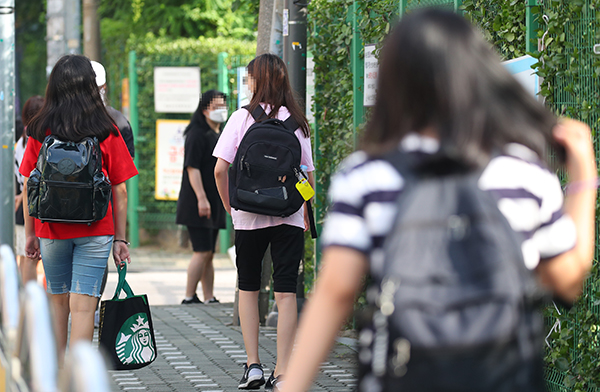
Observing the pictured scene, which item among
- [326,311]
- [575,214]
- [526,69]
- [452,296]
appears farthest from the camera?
[526,69]

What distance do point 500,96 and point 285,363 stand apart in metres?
3.33

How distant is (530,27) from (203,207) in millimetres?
4391

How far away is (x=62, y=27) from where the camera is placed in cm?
1063

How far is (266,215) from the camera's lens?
4.96 m

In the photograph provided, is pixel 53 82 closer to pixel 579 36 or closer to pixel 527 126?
pixel 579 36

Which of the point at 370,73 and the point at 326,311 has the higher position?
the point at 370,73

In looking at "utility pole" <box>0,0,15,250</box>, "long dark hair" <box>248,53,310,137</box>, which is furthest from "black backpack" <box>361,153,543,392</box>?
"utility pole" <box>0,0,15,250</box>

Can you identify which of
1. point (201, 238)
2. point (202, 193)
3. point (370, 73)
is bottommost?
point (201, 238)

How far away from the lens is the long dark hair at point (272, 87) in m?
5.10

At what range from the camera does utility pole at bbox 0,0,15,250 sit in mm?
6215

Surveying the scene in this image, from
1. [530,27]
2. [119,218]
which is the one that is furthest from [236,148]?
[530,27]

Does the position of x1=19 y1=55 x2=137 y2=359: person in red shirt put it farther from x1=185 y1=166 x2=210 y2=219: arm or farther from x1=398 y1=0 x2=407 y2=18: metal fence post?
x1=185 y1=166 x2=210 y2=219: arm

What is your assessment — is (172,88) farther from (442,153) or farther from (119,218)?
(442,153)

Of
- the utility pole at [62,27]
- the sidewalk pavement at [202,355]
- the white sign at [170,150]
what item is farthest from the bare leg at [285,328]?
the white sign at [170,150]
